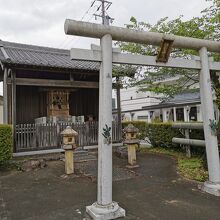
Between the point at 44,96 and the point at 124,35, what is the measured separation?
917 centimetres

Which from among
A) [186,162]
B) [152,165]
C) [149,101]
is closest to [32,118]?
[152,165]

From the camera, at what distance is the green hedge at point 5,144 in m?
7.74

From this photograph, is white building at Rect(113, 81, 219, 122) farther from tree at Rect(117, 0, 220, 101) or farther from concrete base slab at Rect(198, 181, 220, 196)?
concrete base slab at Rect(198, 181, 220, 196)

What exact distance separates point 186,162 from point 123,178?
2.72 m

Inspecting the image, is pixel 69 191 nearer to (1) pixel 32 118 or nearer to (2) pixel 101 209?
(2) pixel 101 209

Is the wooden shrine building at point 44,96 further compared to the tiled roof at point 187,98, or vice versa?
the tiled roof at point 187,98

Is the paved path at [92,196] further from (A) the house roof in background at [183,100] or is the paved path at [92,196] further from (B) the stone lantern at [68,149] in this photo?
(A) the house roof in background at [183,100]

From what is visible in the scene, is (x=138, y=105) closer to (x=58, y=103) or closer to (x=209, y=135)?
(x=58, y=103)

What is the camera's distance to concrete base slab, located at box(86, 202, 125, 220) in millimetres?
3906

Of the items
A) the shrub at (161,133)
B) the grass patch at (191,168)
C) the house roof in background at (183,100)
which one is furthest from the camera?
the house roof in background at (183,100)

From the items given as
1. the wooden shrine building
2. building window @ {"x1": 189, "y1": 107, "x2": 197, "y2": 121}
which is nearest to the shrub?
the wooden shrine building

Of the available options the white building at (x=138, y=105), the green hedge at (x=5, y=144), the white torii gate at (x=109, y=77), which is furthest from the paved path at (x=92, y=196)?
the white building at (x=138, y=105)

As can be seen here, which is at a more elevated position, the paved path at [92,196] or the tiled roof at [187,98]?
the tiled roof at [187,98]

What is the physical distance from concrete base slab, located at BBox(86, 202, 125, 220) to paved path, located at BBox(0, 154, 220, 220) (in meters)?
0.19
